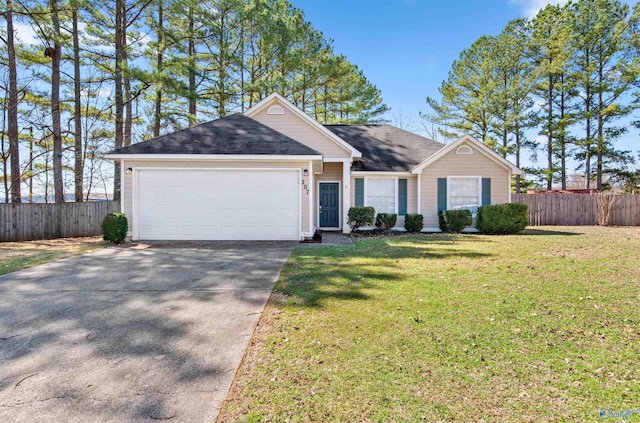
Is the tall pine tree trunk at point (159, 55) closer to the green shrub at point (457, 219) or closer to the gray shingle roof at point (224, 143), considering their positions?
the gray shingle roof at point (224, 143)

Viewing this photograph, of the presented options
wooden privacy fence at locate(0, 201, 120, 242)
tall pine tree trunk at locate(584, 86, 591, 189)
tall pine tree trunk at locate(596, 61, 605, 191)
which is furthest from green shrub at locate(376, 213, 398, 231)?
tall pine tree trunk at locate(596, 61, 605, 191)

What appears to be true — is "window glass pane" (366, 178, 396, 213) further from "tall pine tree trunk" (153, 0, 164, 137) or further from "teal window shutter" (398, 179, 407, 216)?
"tall pine tree trunk" (153, 0, 164, 137)

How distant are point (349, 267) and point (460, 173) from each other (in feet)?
29.7

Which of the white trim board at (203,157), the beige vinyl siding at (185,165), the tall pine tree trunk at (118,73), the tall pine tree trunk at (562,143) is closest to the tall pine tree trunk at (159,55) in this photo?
the tall pine tree trunk at (118,73)

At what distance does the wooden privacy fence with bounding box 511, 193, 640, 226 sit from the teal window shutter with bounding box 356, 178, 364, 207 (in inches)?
369

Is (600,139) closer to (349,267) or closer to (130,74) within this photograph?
(349,267)

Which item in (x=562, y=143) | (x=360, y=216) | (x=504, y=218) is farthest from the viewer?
(x=562, y=143)

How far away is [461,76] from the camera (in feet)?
79.8

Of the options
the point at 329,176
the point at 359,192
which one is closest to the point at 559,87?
the point at 359,192

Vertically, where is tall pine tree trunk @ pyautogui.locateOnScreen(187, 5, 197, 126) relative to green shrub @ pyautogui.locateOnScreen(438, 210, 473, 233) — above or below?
above

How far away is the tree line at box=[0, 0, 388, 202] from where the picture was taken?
45.8 ft

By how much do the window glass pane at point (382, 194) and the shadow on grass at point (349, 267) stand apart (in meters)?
3.94

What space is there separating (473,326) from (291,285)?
268 cm

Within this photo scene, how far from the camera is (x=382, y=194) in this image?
13.5 m
